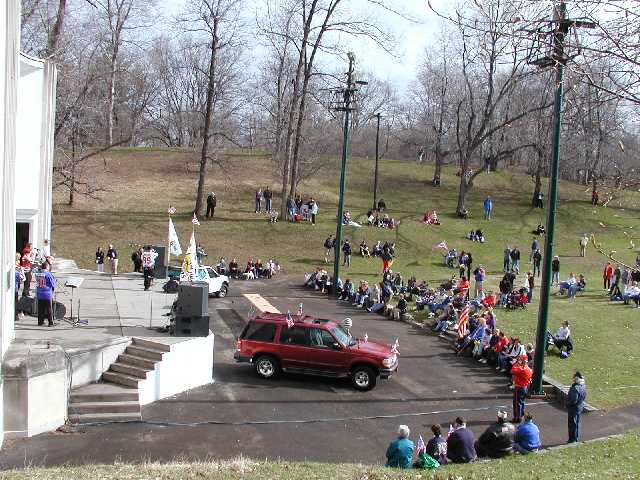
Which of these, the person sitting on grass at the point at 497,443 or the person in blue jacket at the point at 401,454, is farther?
the person sitting on grass at the point at 497,443

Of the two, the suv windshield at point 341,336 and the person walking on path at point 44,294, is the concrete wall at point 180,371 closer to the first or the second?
the suv windshield at point 341,336

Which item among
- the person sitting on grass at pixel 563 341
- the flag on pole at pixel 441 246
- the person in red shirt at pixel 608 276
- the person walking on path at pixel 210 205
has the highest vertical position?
the person walking on path at pixel 210 205

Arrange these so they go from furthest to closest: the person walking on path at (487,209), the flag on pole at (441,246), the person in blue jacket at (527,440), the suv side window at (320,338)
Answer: the person walking on path at (487,209) → the flag on pole at (441,246) → the suv side window at (320,338) → the person in blue jacket at (527,440)

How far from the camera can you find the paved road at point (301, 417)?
489 inches

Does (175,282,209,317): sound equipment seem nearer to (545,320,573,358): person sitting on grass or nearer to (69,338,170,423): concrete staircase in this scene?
(69,338,170,423): concrete staircase

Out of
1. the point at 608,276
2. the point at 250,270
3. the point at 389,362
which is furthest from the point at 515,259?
the point at 389,362

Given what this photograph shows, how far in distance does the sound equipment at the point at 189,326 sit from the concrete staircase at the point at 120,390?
90 cm

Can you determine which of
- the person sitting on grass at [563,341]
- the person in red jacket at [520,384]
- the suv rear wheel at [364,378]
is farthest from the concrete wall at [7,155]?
the person sitting on grass at [563,341]

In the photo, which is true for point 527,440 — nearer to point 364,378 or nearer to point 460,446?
point 460,446

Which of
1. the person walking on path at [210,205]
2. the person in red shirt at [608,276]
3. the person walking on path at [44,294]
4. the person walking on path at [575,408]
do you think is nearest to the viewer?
the person walking on path at [575,408]

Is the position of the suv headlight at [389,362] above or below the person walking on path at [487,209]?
below

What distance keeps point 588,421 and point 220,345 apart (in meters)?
10.5

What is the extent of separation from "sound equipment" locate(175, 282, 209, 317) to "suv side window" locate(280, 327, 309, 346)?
2.13 m

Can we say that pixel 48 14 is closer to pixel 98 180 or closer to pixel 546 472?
pixel 98 180
